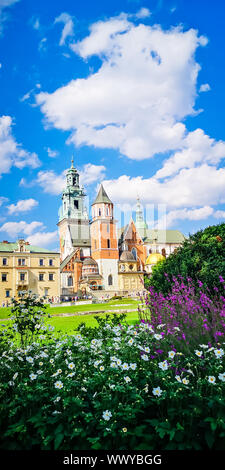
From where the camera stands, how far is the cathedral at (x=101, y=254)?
60.9 meters

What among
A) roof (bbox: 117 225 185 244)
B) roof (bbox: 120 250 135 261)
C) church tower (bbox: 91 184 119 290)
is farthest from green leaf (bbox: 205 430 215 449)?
roof (bbox: 117 225 185 244)

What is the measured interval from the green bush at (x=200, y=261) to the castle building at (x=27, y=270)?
3681 cm

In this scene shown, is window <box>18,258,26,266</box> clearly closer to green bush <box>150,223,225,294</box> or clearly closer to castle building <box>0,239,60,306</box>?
Result: castle building <box>0,239,60,306</box>

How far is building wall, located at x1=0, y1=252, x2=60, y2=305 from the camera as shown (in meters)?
50.4

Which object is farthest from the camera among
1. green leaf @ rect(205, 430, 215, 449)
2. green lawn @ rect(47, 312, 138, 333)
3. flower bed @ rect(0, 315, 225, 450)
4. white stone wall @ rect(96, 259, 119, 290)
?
white stone wall @ rect(96, 259, 119, 290)

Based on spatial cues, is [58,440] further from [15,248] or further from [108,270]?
[108,270]

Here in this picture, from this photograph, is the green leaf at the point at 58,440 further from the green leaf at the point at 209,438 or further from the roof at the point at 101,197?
the roof at the point at 101,197

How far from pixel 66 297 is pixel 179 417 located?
54.7m

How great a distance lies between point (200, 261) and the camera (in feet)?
48.6

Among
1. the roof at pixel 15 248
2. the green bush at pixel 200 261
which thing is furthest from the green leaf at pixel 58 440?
the roof at pixel 15 248

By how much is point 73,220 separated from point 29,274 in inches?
1110
